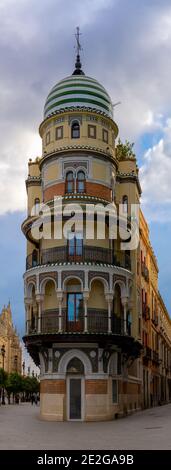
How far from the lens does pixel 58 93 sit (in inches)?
1639

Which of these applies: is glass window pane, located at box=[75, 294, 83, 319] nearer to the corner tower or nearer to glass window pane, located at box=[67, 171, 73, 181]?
the corner tower

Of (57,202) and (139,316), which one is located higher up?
(57,202)

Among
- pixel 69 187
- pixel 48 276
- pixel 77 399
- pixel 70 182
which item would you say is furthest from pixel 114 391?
pixel 70 182

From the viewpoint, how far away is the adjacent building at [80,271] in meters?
36.2

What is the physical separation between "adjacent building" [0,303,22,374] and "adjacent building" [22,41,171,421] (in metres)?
113

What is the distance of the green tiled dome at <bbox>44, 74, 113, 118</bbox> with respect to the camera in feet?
134

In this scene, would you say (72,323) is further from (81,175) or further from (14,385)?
(14,385)

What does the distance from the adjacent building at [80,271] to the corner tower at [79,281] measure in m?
0.06

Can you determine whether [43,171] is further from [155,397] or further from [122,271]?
[155,397]

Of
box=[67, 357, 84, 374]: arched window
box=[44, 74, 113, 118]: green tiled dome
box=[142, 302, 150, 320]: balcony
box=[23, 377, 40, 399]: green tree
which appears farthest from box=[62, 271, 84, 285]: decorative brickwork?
box=[23, 377, 40, 399]: green tree
